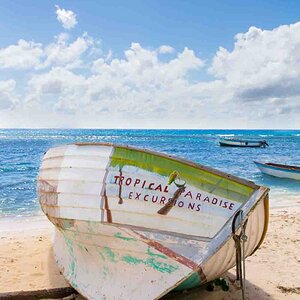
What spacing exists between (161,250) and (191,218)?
499 millimetres

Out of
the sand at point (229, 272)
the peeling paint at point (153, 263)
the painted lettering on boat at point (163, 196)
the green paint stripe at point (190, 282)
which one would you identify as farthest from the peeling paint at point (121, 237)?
the sand at point (229, 272)

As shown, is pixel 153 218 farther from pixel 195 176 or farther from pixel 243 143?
pixel 243 143

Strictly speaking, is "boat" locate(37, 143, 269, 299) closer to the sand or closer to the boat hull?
the sand

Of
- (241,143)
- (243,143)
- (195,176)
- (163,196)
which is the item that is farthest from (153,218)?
(241,143)

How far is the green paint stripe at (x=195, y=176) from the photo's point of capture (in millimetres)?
4570

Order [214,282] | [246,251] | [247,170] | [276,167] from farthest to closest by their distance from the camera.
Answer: [247,170], [276,167], [214,282], [246,251]

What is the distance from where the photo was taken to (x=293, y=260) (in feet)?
22.3

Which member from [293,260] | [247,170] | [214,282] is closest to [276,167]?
[247,170]

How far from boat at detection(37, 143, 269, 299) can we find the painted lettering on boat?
0.01m

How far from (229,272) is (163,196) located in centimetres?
237

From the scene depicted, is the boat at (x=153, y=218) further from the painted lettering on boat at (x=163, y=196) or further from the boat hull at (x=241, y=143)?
the boat hull at (x=241, y=143)

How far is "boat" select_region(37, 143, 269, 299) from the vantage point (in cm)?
455

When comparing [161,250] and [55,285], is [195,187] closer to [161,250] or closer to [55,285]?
[161,250]

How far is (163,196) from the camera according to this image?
4.64 m
